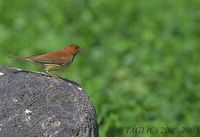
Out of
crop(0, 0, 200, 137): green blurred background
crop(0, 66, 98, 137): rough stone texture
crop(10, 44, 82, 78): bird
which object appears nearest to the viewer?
crop(0, 66, 98, 137): rough stone texture

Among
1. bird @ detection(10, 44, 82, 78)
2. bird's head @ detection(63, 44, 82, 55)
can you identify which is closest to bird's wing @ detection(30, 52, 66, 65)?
bird @ detection(10, 44, 82, 78)

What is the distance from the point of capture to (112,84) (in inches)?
518

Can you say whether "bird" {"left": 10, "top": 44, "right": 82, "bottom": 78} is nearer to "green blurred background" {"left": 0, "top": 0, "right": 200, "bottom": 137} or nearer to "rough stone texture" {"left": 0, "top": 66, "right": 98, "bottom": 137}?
"rough stone texture" {"left": 0, "top": 66, "right": 98, "bottom": 137}

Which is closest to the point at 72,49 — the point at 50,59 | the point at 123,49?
the point at 50,59

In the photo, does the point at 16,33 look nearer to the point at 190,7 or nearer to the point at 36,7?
the point at 36,7

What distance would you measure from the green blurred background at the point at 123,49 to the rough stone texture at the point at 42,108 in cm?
223

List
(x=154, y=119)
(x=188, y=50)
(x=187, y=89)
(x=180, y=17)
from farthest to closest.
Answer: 1. (x=180, y=17)
2. (x=188, y=50)
3. (x=187, y=89)
4. (x=154, y=119)

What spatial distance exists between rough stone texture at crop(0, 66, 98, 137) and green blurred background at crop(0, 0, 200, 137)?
223 centimetres

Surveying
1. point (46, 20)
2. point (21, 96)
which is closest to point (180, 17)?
point (46, 20)

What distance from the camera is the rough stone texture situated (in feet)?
25.6

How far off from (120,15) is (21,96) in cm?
823

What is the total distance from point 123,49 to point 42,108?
6494 millimetres

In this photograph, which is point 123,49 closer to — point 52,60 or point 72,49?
point 72,49

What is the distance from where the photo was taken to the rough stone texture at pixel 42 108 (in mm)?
7797
